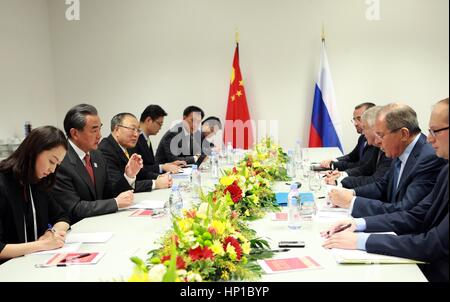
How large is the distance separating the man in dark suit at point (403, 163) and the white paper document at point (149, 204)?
109cm

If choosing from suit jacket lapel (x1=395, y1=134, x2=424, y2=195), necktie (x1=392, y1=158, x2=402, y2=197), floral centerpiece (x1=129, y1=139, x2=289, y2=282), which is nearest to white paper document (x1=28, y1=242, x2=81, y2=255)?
floral centerpiece (x1=129, y1=139, x2=289, y2=282)

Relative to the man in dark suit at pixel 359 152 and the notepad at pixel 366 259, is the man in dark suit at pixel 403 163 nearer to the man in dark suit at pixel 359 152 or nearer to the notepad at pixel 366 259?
the notepad at pixel 366 259

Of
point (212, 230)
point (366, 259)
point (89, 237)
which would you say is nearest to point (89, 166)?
point (89, 237)

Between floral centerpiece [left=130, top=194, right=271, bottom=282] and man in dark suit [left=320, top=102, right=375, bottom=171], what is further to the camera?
man in dark suit [left=320, top=102, right=375, bottom=171]

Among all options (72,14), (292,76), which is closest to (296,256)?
(292,76)

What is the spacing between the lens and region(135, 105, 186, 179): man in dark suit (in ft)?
14.1

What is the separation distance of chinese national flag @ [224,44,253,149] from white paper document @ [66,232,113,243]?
4077 mm

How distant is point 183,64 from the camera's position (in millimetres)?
6047

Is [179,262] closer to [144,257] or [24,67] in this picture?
[144,257]

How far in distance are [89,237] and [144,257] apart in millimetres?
480

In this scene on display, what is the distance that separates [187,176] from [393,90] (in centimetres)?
353

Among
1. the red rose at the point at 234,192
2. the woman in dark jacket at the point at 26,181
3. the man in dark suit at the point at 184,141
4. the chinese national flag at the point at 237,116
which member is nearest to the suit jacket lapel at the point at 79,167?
the woman in dark jacket at the point at 26,181

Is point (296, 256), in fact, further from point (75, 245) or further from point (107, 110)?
point (107, 110)

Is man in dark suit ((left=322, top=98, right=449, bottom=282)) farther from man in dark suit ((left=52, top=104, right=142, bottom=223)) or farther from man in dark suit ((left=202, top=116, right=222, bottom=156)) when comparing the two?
man in dark suit ((left=202, top=116, right=222, bottom=156))
